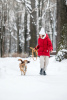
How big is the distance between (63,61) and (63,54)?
1.24 feet

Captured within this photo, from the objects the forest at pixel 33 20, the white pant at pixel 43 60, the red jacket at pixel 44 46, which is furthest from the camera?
the forest at pixel 33 20

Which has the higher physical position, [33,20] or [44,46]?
[33,20]

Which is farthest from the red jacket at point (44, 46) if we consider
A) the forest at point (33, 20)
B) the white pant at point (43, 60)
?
the forest at point (33, 20)

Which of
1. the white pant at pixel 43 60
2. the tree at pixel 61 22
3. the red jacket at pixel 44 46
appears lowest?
the white pant at pixel 43 60

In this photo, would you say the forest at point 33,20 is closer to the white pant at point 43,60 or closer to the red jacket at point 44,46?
the white pant at point 43,60

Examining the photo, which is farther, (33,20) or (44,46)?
(33,20)

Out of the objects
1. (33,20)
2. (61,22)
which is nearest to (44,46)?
(61,22)

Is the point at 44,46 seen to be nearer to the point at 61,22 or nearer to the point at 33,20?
the point at 61,22

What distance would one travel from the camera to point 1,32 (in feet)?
71.8

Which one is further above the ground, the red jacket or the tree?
the tree

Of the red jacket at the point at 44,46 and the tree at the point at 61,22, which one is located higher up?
the tree at the point at 61,22

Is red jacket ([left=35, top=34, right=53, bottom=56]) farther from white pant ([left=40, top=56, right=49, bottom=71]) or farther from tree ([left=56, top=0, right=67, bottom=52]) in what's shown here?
tree ([left=56, top=0, right=67, bottom=52])

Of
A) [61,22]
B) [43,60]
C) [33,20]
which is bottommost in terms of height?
[43,60]

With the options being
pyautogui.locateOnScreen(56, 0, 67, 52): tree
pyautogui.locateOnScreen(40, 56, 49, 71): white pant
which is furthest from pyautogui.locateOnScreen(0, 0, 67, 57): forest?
pyautogui.locateOnScreen(40, 56, 49, 71): white pant
